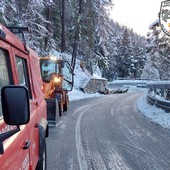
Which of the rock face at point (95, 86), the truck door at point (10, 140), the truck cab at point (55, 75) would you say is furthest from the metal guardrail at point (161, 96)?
the rock face at point (95, 86)

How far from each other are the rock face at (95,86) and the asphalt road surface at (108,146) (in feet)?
77.0

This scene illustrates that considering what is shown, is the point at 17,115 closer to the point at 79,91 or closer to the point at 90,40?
the point at 79,91

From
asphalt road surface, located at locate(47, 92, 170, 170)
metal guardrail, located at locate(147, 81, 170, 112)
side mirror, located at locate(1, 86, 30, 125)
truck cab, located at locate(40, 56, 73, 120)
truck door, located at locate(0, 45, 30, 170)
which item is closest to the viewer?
side mirror, located at locate(1, 86, 30, 125)

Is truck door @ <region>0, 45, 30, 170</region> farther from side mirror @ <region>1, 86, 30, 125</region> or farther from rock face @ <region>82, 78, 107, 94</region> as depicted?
rock face @ <region>82, 78, 107, 94</region>

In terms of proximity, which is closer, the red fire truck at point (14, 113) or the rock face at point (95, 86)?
the red fire truck at point (14, 113)

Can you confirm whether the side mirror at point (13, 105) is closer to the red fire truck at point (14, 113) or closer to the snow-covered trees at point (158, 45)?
the red fire truck at point (14, 113)

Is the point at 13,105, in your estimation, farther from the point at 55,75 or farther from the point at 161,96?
the point at 161,96

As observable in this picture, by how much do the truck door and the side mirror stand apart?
0.79 ft

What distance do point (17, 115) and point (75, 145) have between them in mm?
6205

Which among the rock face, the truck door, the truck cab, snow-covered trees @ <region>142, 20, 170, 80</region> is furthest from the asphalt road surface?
snow-covered trees @ <region>142, 20, 170, 80</region>

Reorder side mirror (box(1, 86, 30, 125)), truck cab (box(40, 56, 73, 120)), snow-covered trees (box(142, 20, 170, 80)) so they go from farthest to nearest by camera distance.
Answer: snow-covered trees (box(142, 20, 170, 80)), truck cab (box(40, 56, 73, 120)), side mirror (box(1, 86, 30, 125))

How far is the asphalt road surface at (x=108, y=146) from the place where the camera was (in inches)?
260

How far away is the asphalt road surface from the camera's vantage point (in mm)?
6598

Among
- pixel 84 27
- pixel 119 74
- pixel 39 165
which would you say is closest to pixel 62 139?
pixel 39 165
